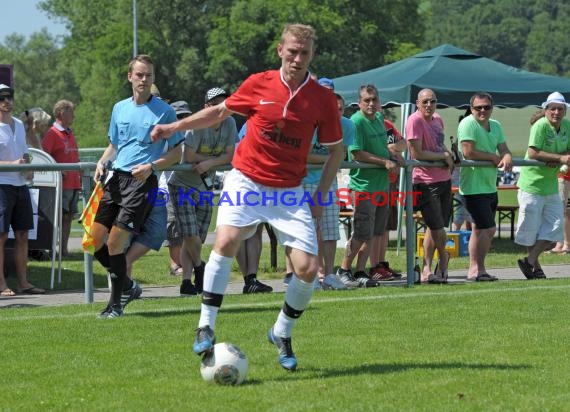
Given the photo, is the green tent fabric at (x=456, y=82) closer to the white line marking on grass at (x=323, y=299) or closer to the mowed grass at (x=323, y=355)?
the white line marking on grass at (x=323, y=299)

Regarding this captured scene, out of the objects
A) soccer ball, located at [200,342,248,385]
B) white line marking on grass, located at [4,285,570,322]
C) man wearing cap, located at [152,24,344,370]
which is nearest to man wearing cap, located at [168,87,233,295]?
white line marking on grass, located at [4,285,570,322]

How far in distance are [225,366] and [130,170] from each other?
323cm

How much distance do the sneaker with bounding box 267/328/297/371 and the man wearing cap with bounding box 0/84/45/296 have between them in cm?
551

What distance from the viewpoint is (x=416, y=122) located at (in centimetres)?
1287

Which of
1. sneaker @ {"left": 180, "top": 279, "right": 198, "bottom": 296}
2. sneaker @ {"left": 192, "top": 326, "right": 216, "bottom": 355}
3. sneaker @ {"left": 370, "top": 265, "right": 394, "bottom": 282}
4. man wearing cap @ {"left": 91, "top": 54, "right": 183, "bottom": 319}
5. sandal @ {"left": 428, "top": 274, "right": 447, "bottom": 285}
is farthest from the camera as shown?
sneaker @ {"left": 370, "top": 265, "right": 394, "bottom": 282}

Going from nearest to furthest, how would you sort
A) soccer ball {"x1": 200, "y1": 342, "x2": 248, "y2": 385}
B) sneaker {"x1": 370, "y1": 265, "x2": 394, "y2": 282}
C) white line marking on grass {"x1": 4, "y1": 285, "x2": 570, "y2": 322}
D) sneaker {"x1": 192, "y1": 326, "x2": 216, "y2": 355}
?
soccer ball {"x1": 200, "y1": 342, "x2": 248, "y2": 385} < sneaker {"x1": 192, "y1": 326, "x2": 216, "y2": 355} < white line marking on grass {"x1": 4, "y1": 285, "x2": 570, "y2": 322} < sneaker {"x1": 370, "y1": 265, "x2": 394, "y2": 282}

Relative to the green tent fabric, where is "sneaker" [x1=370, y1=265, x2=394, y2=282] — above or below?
below

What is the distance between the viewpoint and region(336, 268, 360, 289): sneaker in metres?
12.7

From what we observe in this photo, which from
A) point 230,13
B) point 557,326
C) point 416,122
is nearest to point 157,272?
point 416,122

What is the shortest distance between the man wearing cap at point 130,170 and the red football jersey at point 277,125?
7.60ft

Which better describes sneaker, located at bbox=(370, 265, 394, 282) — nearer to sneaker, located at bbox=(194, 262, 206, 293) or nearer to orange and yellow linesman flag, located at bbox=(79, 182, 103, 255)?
sneaker, located at bbox=(194, 262, 206, 293)

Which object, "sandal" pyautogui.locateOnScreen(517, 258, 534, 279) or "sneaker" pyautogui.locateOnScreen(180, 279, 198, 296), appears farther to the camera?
"sandal" pyautogui.locateOnScreen(517, 258, 534, 279)

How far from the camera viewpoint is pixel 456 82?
19.0m

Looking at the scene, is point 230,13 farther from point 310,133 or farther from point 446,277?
point 310,133
